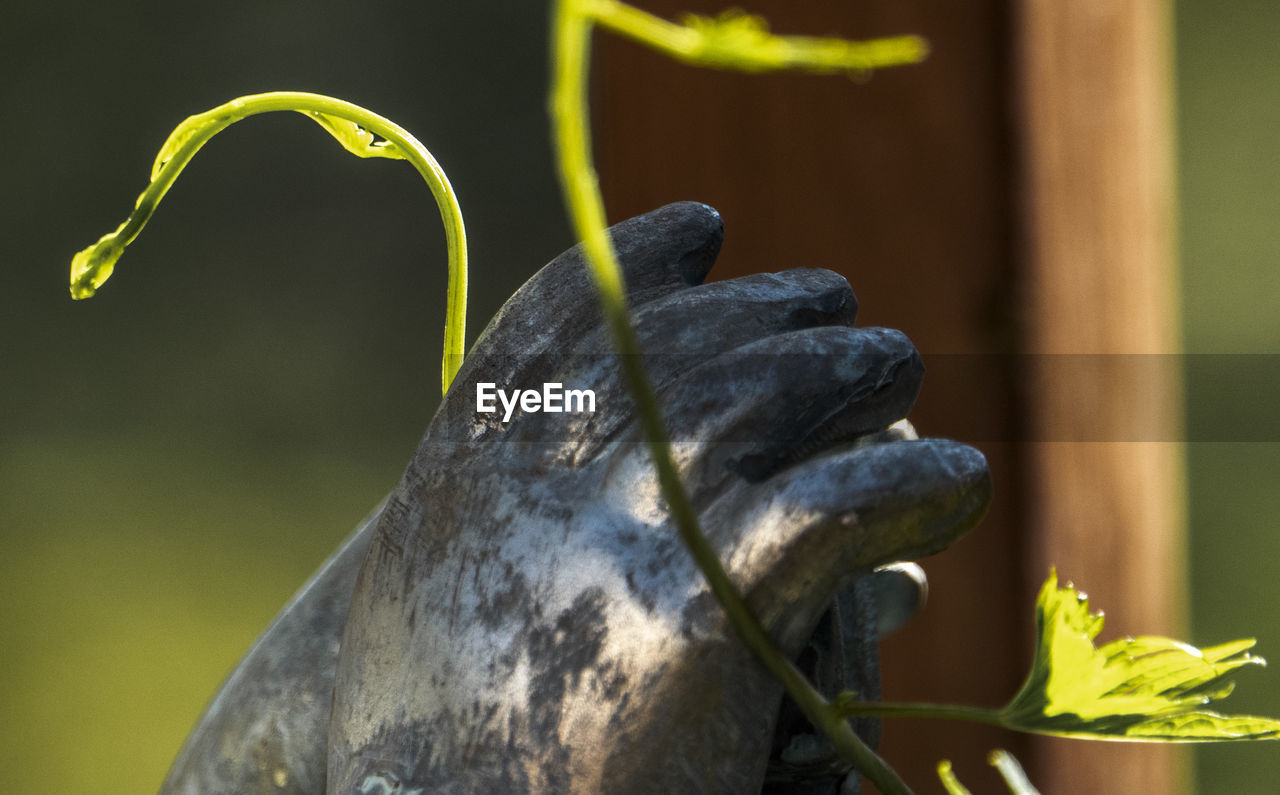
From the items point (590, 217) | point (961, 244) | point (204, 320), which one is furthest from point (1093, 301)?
point (204, 320)

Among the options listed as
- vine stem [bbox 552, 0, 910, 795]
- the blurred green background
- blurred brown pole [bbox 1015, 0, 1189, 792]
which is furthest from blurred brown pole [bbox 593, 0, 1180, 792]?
vine stem [bbox 552, 0, 910, 795]

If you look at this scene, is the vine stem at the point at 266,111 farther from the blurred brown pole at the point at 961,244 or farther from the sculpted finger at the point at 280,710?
the blurred brown pole at the point at 961,244

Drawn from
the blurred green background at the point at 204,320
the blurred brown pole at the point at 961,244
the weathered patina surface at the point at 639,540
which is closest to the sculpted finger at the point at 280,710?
the weathered patina surface at the point at 639,540

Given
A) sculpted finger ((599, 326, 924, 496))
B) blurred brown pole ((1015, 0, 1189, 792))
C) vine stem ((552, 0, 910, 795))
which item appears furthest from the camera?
blurred brown pole ((1015, 0, 1189, 792))

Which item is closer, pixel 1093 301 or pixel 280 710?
pixel 280 710

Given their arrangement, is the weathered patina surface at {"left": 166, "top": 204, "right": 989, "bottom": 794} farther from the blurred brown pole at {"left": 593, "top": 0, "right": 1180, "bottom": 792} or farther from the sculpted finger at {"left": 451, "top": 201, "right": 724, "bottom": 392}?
the blurred brown pole at {"left": 593, "top": 0, "right": 1180, "bottom": 792}

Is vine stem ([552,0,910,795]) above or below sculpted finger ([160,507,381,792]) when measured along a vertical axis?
above

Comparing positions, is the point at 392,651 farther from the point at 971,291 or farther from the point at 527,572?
the point at 971,291

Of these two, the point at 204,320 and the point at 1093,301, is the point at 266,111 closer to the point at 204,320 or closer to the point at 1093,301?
the point at 1093,301
